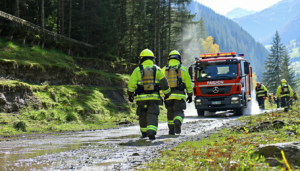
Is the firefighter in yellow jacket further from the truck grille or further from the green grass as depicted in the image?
the truck grille

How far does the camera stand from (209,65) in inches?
649

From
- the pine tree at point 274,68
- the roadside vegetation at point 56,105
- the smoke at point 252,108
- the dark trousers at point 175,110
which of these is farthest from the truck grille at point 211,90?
the pine tree at point 274,68

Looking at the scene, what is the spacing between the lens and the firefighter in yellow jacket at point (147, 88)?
26.2 feet

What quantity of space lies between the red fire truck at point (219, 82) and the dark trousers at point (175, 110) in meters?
6.99

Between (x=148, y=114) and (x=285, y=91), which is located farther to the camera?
(x=285, y=91)

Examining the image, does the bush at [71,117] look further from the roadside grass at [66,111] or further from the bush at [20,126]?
the bush at [20,126]

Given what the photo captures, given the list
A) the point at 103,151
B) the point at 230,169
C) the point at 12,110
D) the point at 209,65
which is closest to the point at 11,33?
the point at 12,110

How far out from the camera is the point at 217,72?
16.2m

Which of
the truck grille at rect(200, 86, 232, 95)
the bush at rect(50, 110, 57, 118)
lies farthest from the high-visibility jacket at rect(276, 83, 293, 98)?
the bush at rect(50, 110, 57, 118)

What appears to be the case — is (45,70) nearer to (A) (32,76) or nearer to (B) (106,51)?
(A) (32,76)

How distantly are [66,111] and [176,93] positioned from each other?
643 cm

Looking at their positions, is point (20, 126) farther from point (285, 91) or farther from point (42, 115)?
point (285, 91)

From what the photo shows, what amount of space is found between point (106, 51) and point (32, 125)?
17.0m

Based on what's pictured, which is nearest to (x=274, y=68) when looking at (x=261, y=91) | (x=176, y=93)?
(x=261, y=91)
